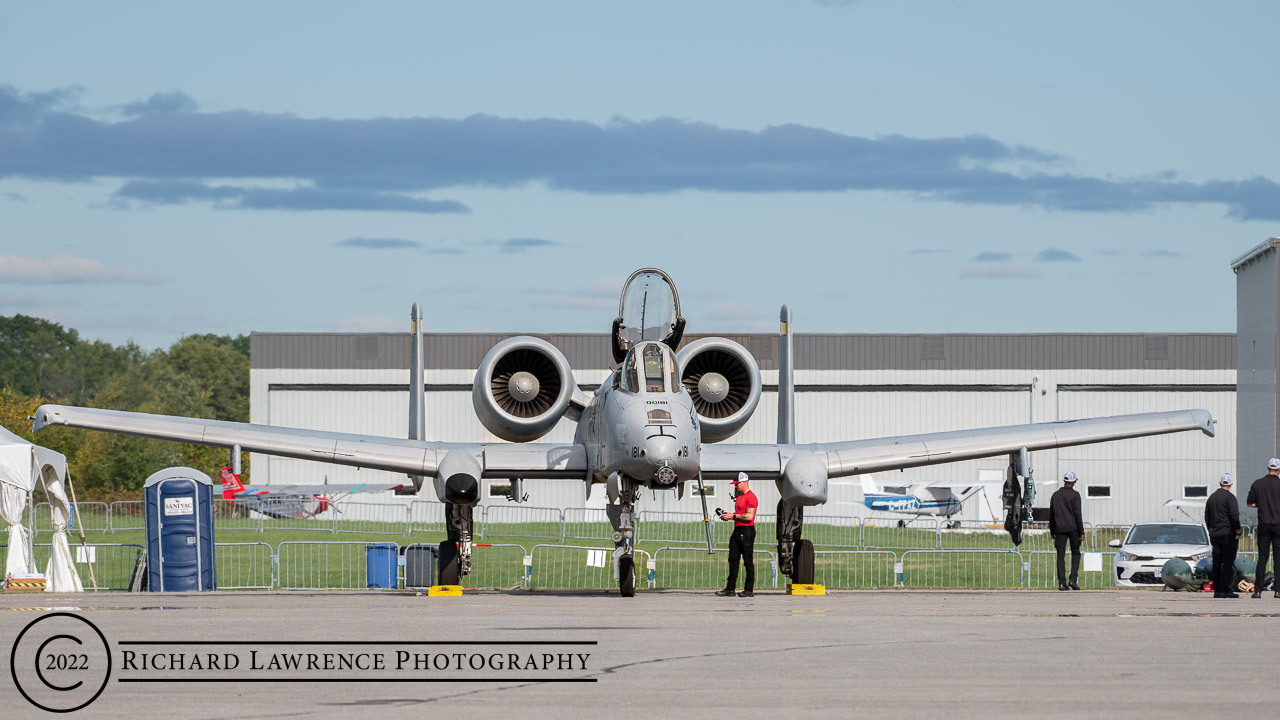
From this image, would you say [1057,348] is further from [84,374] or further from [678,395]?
[84,374]

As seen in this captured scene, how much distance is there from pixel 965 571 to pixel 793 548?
460 inches

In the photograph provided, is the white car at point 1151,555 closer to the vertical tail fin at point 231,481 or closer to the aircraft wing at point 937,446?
the aircraft wing at point 937,446

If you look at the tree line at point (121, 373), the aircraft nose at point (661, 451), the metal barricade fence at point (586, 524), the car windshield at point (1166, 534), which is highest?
the tree line at point (121, 373)

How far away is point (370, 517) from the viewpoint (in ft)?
181

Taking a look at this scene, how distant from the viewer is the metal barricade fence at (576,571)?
24391mm

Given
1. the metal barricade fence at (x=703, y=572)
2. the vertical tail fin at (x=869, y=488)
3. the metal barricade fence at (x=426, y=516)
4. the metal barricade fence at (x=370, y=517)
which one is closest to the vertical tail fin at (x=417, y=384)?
Result: the metal barricade fence at (x=703, y=572)

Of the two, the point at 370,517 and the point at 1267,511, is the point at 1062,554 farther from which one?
the point at 370,517

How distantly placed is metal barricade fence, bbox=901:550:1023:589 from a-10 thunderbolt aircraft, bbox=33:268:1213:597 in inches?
116

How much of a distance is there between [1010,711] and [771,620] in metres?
6.53

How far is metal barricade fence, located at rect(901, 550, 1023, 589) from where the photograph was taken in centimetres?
2670

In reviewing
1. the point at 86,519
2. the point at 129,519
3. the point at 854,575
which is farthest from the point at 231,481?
the point at 86,519

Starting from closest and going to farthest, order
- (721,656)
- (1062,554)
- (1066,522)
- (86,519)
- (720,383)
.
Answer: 1. (721,656)
2. (1066,522)
3. (1062,554)
4. (720,383)
5. (86,519)

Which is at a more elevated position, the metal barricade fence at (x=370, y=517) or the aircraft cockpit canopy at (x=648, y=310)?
the aircraft cockpit canopy at (x=648, y=310)

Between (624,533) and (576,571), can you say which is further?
(576,571)
